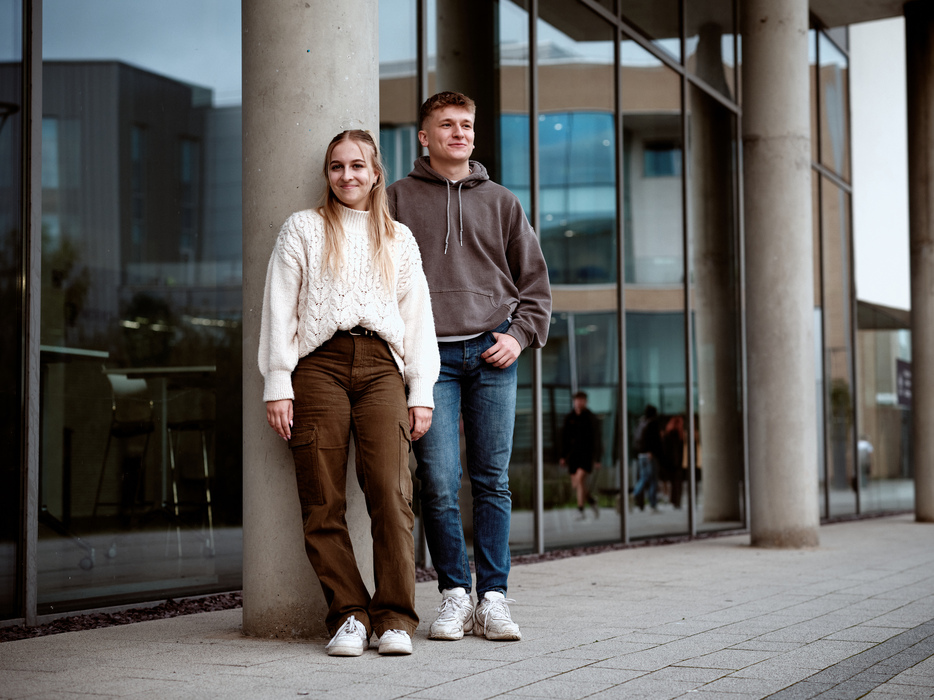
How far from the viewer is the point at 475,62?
812cm

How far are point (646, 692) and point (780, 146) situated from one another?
6471mm

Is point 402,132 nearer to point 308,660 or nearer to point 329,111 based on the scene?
point 329,111

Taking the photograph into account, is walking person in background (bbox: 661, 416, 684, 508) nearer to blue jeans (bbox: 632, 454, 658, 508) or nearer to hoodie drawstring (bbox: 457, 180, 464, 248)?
blue jeans (bbox: 632, 454, 658, 508)

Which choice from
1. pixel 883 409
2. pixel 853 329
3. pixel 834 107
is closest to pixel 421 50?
pixel 834 107

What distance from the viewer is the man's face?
14.1 ft

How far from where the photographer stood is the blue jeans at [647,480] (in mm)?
9945

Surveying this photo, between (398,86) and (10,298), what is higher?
(398,86)

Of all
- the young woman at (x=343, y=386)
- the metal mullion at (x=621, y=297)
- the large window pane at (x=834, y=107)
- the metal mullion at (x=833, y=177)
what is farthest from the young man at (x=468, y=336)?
the large window pane at (x=834, y=107)

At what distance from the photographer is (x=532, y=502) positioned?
8516 millimetres

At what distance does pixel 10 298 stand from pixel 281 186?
164 centimetres

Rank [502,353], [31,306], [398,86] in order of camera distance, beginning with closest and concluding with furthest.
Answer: [502,353] < [31,306] < [398,86]

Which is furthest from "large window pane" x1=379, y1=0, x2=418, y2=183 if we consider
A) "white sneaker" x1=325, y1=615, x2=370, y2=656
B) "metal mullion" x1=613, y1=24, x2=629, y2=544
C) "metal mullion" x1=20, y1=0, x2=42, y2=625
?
"white sneaker" x1=325, y1=615, x2=370, y2=656

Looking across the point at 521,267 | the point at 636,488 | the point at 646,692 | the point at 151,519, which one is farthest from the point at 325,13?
the point at 636,488

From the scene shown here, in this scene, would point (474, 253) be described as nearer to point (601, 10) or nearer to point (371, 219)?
point (371, 219)
